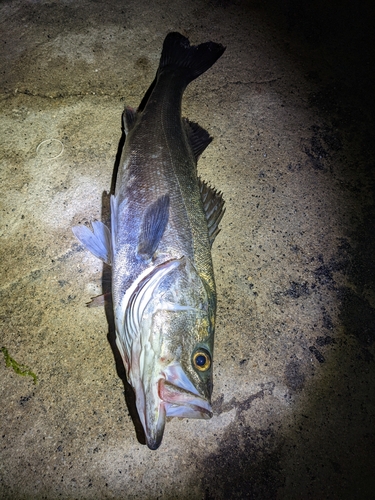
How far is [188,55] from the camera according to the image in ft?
11.4

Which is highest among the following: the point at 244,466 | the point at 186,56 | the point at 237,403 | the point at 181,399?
the point at 186,56

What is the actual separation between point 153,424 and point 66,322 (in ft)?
3.93

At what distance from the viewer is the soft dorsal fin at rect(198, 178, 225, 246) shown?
2.62m

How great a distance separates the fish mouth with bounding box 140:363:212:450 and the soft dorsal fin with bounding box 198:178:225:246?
1113 millimetres

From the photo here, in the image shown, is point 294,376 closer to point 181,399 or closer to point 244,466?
point 244,466

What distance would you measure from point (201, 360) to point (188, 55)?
3010 millimetres

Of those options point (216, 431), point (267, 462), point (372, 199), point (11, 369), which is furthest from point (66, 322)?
point (372, 199)

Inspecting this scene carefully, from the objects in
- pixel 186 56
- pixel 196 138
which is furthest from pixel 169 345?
pixel 186 56

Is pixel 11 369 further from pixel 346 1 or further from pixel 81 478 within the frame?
pixel 346 1

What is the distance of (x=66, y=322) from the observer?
8.75 ft

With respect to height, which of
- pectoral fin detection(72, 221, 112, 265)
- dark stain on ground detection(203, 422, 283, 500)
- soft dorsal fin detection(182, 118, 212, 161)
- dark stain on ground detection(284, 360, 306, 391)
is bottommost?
dark stain on ground detection(203, 422, 283, 500)

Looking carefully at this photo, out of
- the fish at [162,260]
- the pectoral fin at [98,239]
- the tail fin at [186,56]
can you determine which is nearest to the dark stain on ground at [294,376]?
the fish at [162,260]

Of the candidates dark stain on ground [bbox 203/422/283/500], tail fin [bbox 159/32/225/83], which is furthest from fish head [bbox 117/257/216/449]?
tail fin [bbox 159/32/225/83]

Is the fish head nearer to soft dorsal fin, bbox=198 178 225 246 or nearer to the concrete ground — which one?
soft dorsal fin, bbox=198 178 225 246
